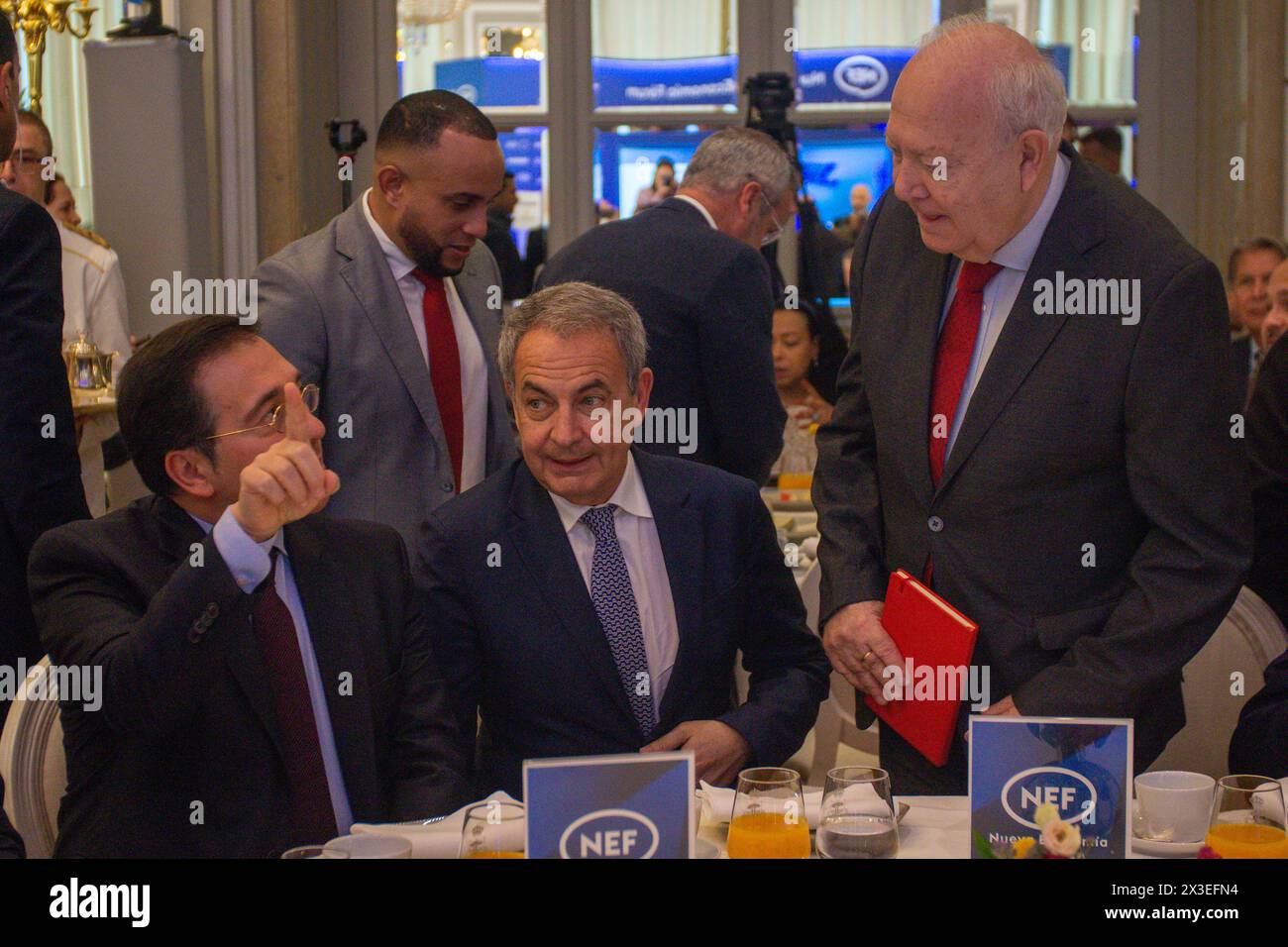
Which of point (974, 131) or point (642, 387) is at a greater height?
point (974, 131)

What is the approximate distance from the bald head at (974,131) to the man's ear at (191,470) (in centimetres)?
101

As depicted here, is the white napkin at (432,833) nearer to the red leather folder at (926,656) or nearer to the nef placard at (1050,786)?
the nef placard at (1050,786)

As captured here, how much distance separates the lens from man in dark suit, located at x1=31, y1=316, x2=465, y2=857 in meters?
1.72

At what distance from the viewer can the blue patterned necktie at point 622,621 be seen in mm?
2201

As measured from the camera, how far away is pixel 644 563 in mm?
2262

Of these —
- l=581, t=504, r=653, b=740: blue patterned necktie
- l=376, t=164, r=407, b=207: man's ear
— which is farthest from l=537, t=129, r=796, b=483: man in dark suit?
→ l=581, t=504, r=653, b=740: blue patterned necktie

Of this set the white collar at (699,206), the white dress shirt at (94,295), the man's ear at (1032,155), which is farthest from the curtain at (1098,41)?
the man's ear at (1032,155)

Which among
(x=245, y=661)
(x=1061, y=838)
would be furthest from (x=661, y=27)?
(x=1061, y=838)

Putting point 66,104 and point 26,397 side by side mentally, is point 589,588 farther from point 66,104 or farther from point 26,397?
point 66,104

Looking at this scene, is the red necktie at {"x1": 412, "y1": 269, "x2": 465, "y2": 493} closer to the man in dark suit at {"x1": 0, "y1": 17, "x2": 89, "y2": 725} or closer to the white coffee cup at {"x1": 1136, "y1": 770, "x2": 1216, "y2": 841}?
the man in dark suit at {"x1": 0, "y1": 17, "x2": 89, "y2": 725}

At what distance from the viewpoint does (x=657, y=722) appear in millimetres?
2203

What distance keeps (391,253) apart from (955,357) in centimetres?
129
